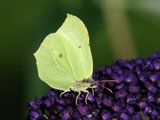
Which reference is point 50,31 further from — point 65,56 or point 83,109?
point 83,109

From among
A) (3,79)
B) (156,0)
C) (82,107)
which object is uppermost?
(156,0)

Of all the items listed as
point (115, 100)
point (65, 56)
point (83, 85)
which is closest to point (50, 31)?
point (65, 56)

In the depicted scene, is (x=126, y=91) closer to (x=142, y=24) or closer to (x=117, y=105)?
(x=117, y=105)

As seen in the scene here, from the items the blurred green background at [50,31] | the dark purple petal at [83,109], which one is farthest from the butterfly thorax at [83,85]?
the blurred green background at [50,31]

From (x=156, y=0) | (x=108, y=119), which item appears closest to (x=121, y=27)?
(x=156, y=0)

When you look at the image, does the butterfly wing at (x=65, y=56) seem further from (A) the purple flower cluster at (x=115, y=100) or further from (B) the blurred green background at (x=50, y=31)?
(B) the blurred green background at (x=50, y=31)

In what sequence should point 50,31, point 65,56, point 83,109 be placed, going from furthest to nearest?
1. point 50,31
2. point 65,56
3. point 83,109
